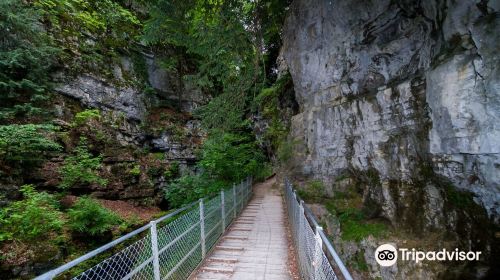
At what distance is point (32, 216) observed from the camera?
19.2 ft

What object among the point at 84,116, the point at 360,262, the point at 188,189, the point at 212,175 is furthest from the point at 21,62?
the point at 360,262

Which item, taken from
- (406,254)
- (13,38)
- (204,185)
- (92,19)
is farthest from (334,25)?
(92,19)

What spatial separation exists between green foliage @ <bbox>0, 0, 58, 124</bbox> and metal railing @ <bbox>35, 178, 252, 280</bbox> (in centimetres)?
577

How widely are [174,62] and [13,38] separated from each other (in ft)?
27.7

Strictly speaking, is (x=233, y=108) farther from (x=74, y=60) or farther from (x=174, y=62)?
(x=174, y=62)

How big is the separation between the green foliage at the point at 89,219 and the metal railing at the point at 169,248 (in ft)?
2.93

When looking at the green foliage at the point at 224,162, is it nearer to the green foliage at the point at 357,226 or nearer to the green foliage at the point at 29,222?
the green foliage at the point at 357,226

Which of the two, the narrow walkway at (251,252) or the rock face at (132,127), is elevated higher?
the rock face at (132,127)

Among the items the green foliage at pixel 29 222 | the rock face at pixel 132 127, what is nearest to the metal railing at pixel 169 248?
the green foliage at pixel 29 222

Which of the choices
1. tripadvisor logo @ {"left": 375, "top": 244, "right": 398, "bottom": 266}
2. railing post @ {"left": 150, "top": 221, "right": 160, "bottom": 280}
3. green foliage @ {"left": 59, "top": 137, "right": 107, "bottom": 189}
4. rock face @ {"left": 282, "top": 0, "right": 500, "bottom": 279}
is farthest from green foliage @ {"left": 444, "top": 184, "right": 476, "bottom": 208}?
green foliage @ {"left": 59, "top": 137, "right": 107, "bottom": 189}

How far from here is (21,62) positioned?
8.35m

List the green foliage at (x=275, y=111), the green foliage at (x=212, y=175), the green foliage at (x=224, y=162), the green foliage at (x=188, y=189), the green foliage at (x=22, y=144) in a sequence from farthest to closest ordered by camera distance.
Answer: the green foliage at (x=275, y=111) → the green foliage at (x=224, y=162) → the green foliage at (x=212, y=175) → the green foliage at (x=188, y=189) → the green foliage at (x=22, y=144)

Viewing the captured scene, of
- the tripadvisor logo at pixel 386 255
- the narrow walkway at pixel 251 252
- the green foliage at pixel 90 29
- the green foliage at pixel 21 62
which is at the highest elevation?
the green foliage at pixel 90 29

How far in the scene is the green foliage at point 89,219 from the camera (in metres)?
6.78
